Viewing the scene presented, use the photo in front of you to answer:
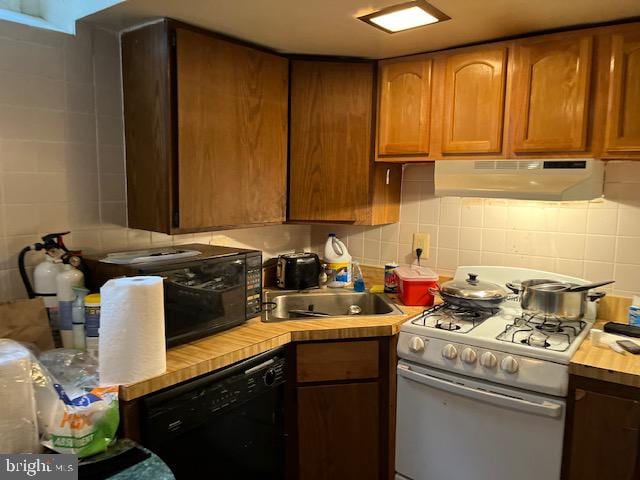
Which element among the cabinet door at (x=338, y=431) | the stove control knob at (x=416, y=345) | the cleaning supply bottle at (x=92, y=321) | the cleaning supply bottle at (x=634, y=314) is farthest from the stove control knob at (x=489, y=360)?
the cleaning supply bottle at (x=92, y=321)

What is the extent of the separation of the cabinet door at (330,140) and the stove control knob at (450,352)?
2.61 feet

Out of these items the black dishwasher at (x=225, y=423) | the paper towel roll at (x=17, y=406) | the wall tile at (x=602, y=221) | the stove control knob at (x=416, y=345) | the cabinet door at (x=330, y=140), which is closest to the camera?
the paper towel roll at (x=17, y=406)

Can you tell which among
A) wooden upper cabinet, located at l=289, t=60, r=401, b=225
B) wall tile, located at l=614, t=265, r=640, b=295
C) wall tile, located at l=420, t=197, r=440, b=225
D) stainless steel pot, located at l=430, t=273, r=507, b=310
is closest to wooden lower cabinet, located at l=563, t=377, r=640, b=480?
stainless steel pot, located at l=430, t=273, r=507, b=310

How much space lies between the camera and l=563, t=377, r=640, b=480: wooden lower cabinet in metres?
1.57

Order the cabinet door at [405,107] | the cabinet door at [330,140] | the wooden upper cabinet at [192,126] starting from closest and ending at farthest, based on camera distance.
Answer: the wooden upper cabinet at [192,126] → the cabinet door at [405,107] → the cabinet door at [330,140]

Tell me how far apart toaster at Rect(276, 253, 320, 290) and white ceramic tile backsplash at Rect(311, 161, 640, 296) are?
374 mm

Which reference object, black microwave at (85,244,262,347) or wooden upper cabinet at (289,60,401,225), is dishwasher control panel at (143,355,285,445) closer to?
black microwave at (85,244,262,347)

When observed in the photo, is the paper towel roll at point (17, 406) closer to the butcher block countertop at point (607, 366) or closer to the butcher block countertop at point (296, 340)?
the butcher block countertop at point (296, 340)

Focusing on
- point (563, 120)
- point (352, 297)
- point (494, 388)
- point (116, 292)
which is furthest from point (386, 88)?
point (116, 292)

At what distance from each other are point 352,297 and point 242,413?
36.4 inches

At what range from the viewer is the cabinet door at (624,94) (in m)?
1.73

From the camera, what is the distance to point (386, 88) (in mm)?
2277

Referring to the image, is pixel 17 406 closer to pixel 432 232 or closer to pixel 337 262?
pixel 337 262

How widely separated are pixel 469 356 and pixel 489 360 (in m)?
0.07
